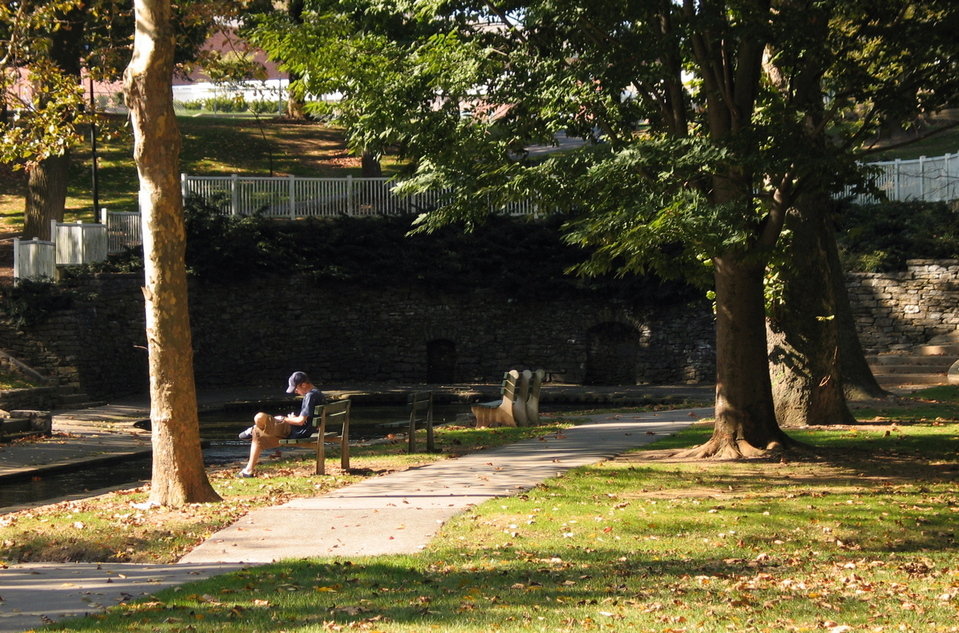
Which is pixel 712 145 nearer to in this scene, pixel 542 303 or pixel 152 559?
pixel 152 559

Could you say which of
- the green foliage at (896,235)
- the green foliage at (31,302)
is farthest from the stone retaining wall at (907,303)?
the green foliage at (31,302)

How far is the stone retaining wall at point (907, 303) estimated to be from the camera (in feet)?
89.8

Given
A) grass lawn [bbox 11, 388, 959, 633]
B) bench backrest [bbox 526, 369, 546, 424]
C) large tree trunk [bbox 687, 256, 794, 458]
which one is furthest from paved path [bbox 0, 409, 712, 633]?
bench backrest [bbox 526, 369, 546, 424]

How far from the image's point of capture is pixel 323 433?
12734 mm

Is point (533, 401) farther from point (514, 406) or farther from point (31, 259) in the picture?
point (31, 259)

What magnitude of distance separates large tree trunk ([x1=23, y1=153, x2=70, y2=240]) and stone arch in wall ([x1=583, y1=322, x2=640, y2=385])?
16329mm

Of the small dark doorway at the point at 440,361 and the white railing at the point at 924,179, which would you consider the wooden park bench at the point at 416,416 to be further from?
the white railing at the point at 924,179

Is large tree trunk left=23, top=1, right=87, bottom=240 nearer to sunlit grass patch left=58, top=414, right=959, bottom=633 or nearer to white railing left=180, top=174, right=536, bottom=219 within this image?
white railing left=180, top=174, right=536, bottom=219

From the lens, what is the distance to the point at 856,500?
34.1ft

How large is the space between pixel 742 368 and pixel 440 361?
21.3 metres

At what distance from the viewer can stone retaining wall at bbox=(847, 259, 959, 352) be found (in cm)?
2736

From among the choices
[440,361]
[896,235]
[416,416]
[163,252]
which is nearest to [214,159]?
[440,361]

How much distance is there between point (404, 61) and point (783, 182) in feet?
16.4

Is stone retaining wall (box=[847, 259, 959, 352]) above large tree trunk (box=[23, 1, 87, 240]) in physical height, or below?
below
